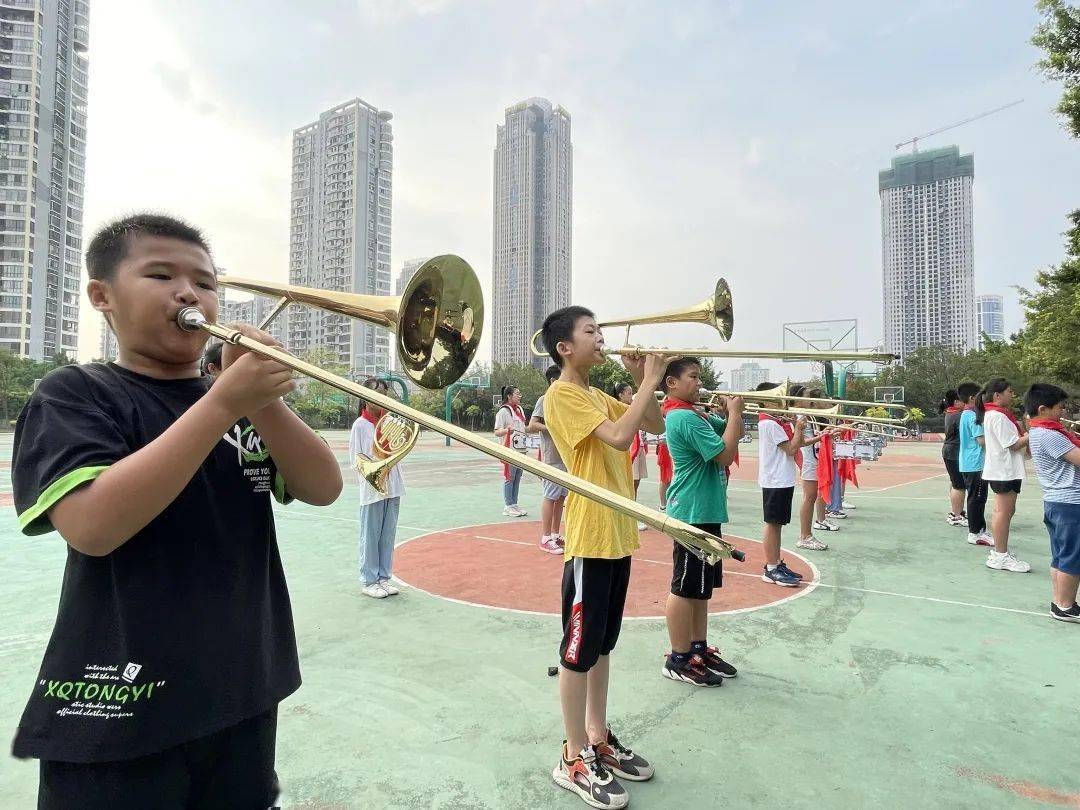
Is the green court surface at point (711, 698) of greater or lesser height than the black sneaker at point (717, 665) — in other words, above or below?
below

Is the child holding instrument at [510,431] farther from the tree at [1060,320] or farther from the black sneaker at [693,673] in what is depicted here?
the tree at [1060,320]

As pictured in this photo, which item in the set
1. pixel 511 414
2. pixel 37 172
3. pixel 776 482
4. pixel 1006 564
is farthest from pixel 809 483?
pixel 37 172

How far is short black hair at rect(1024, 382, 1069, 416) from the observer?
480 centimetres

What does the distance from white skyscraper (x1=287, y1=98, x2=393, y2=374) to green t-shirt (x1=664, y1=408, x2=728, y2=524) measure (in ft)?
252

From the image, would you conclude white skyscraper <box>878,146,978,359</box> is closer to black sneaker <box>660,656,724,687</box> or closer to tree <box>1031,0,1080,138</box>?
tree <box>1031,0,1080,138</box>

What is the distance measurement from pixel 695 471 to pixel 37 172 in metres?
100

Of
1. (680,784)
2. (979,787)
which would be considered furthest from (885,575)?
(680,784)

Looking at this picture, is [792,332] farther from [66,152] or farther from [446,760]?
[66,152]

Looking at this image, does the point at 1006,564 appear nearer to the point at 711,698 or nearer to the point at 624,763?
the point at 711,698

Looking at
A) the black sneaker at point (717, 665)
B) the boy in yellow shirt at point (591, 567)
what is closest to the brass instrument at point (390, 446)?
the boy in yellow shirt at point (591, 567)

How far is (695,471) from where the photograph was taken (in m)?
3.79

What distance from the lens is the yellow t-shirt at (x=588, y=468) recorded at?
2605mm

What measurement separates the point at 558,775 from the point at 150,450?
2.24 metres

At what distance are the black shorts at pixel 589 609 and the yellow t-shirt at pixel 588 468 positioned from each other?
7 cm
